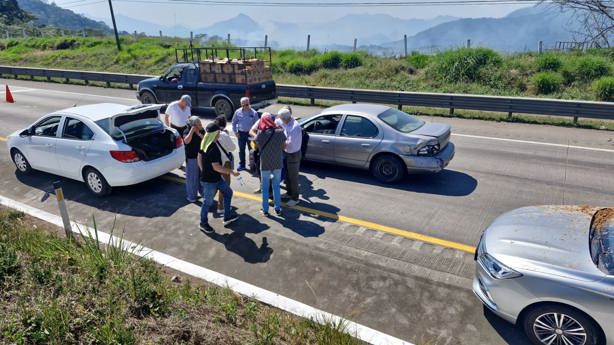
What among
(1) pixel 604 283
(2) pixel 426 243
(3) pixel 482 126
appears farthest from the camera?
(3) pixel 482 126

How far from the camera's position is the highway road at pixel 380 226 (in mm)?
4781

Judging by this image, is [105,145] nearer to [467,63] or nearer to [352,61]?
[467,63]

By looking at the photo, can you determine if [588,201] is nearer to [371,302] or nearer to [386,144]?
[386,144]

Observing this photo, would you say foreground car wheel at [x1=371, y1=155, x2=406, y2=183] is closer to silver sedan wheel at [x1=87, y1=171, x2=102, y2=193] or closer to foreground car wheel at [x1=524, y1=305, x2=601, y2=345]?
foreground car wheel at [x1=524, y1=305, x2=601, y2=345]

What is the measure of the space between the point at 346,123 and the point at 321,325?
17.5ft

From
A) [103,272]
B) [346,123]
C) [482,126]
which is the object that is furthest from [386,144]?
[482,126]

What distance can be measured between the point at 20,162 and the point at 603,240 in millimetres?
10419

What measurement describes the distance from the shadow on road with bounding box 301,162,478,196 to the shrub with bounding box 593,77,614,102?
9.99 meters

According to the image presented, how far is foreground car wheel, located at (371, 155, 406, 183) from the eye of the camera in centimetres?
835

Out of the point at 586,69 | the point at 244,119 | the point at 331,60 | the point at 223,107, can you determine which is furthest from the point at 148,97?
the point at 586,69

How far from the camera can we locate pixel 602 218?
465 centimetres

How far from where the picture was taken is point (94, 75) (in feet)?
80.9

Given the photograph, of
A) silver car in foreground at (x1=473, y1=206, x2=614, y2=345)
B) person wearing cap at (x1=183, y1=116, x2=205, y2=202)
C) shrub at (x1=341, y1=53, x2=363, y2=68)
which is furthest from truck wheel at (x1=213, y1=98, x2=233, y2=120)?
silver car in foreground at (x1=473, y1=206, x2=614, y2=345)

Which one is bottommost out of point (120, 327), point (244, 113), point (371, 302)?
point (371, 302)
